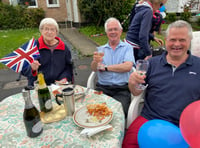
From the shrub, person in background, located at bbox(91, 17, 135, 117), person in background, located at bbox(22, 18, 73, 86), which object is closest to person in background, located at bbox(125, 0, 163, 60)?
person in background, located at bbox(91, 17, 135, 117)

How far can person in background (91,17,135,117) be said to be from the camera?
7.74ft

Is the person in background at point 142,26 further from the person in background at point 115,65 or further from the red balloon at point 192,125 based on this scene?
the red balloon at point 192,125

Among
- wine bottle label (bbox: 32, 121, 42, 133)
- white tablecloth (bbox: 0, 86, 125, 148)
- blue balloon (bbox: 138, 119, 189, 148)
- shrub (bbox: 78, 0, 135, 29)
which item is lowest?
blue balloon (bbox: 138, 119, 189, 148)

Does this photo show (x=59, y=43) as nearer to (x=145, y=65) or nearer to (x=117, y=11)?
(x=145, y=65)

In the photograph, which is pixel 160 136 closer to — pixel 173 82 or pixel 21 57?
pixel 173 82

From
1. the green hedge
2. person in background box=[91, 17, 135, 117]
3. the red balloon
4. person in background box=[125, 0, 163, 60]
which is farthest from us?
the green hedge

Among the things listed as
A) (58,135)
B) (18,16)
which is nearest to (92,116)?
(58,135)

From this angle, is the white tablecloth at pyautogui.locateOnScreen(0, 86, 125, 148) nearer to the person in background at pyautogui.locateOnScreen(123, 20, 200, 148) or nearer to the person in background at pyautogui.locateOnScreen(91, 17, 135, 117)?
the person in background at pyautogui.locateOnScreen(123, 20, 200, 148)

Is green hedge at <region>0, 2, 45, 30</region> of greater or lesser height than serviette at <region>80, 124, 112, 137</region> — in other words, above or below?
above

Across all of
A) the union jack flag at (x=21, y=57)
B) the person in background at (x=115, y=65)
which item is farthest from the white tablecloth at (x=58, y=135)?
the person in background at (x=115, y=65)

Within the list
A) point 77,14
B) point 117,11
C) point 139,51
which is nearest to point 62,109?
point 139,51

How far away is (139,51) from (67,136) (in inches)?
82.6

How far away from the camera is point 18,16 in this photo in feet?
39.4

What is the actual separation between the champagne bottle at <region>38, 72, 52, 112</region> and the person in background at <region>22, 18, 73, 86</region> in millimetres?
927
